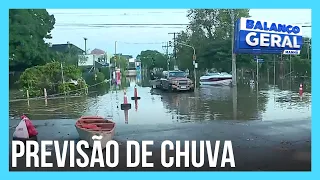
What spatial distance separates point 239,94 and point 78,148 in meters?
12.2

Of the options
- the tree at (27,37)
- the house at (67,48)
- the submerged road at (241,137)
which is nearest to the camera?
the submerged road at (241,137)

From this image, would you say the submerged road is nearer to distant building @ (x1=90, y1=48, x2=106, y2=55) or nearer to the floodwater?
the floodwater

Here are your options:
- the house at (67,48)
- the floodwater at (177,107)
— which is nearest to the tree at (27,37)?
the house at (67,48)

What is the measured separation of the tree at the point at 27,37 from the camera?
35.4 feet

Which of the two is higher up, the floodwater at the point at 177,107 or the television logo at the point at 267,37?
the television logo at the point at 267,37

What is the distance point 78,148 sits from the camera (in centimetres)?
904

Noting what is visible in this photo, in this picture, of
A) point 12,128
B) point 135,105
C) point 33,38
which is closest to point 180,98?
point 135,105

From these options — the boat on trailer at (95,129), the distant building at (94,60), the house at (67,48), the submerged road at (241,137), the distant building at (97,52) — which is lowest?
the submerged road at (241,137)

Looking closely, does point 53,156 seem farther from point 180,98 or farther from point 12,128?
point 180,98

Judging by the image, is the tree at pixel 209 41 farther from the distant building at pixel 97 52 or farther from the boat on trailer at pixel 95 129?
the boat on trailer at pixel 95 129

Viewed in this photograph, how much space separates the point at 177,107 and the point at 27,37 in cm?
596

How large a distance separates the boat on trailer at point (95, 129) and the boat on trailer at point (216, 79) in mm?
10352

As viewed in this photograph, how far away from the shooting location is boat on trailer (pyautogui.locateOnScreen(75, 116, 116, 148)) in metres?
9.27

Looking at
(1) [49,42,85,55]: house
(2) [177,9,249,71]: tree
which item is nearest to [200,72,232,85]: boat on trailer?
(2) [177,9,249,71]: tree
